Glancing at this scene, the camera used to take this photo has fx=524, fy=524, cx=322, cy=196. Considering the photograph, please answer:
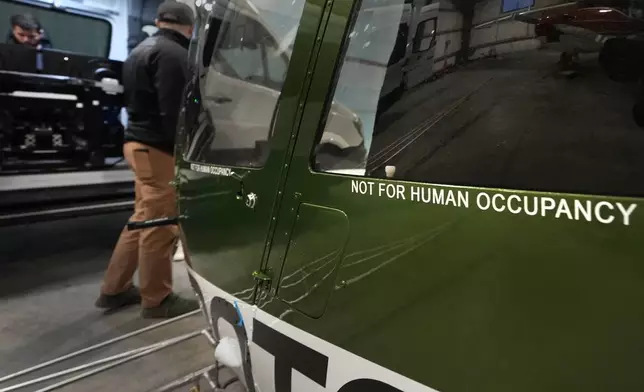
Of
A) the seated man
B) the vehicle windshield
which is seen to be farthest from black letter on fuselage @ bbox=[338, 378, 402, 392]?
the vehicle windshield

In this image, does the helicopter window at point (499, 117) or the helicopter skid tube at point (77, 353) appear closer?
the helicopter window at point (499, 117)

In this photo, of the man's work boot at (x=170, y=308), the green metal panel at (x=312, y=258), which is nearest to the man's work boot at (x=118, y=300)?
the man's work boot at (x=170, y=308)

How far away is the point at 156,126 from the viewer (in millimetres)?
3350

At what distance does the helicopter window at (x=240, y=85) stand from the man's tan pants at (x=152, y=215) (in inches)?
40.9

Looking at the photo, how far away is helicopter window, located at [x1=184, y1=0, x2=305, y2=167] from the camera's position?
6.14ft

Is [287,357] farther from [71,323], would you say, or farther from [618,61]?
[71,323]

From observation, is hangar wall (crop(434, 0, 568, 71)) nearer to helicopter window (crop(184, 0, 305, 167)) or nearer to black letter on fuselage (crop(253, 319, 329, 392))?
helicopter window (crop(184, 0, 305, 167))

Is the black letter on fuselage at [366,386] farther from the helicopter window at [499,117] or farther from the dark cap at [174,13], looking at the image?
the dark cap at [174,13]

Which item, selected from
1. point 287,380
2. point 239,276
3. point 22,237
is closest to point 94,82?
point 22,237

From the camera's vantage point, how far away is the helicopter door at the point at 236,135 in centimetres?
171

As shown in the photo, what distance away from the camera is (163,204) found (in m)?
3.35

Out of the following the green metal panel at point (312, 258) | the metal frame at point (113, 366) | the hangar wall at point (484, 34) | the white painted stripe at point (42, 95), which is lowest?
the metal frame at point (113, 366)

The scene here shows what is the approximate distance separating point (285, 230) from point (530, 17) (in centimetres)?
89

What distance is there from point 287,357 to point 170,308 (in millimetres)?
2214
